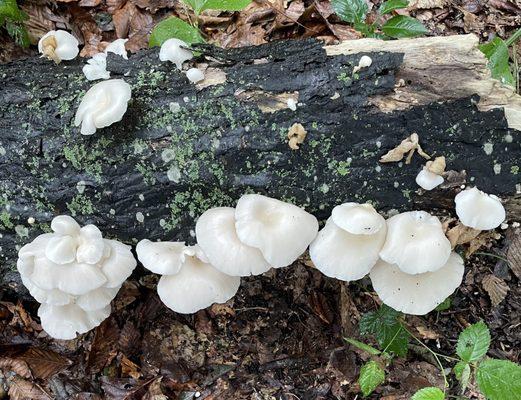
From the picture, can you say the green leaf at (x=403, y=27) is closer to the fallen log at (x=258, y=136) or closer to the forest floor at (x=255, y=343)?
the fallen log at (x=258, y=136)

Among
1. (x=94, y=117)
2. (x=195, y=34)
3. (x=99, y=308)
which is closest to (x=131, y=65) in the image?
(x=94, y=117)

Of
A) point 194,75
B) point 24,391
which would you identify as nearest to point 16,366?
point 24,391

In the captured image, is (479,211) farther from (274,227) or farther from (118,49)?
(118,49)

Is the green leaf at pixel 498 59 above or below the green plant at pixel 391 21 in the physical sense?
below

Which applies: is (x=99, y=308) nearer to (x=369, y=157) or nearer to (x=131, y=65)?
(x=131, y=65)

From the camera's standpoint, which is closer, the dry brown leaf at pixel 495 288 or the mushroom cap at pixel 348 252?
the mushroom cap at pixel 348 252


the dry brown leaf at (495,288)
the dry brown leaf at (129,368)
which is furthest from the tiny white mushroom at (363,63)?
the dry brown leaf at (129,368)

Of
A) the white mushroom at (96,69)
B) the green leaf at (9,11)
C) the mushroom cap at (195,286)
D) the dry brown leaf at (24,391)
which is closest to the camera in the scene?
the mushroom cap at (195,286)

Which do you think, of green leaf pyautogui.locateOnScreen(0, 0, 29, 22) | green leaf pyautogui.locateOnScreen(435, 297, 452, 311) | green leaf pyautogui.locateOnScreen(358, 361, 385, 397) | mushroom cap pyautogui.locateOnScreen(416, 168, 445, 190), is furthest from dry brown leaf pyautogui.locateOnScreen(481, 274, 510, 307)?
green leaf pyautogui.locateOnScreen(0, 0, 29, 22)
